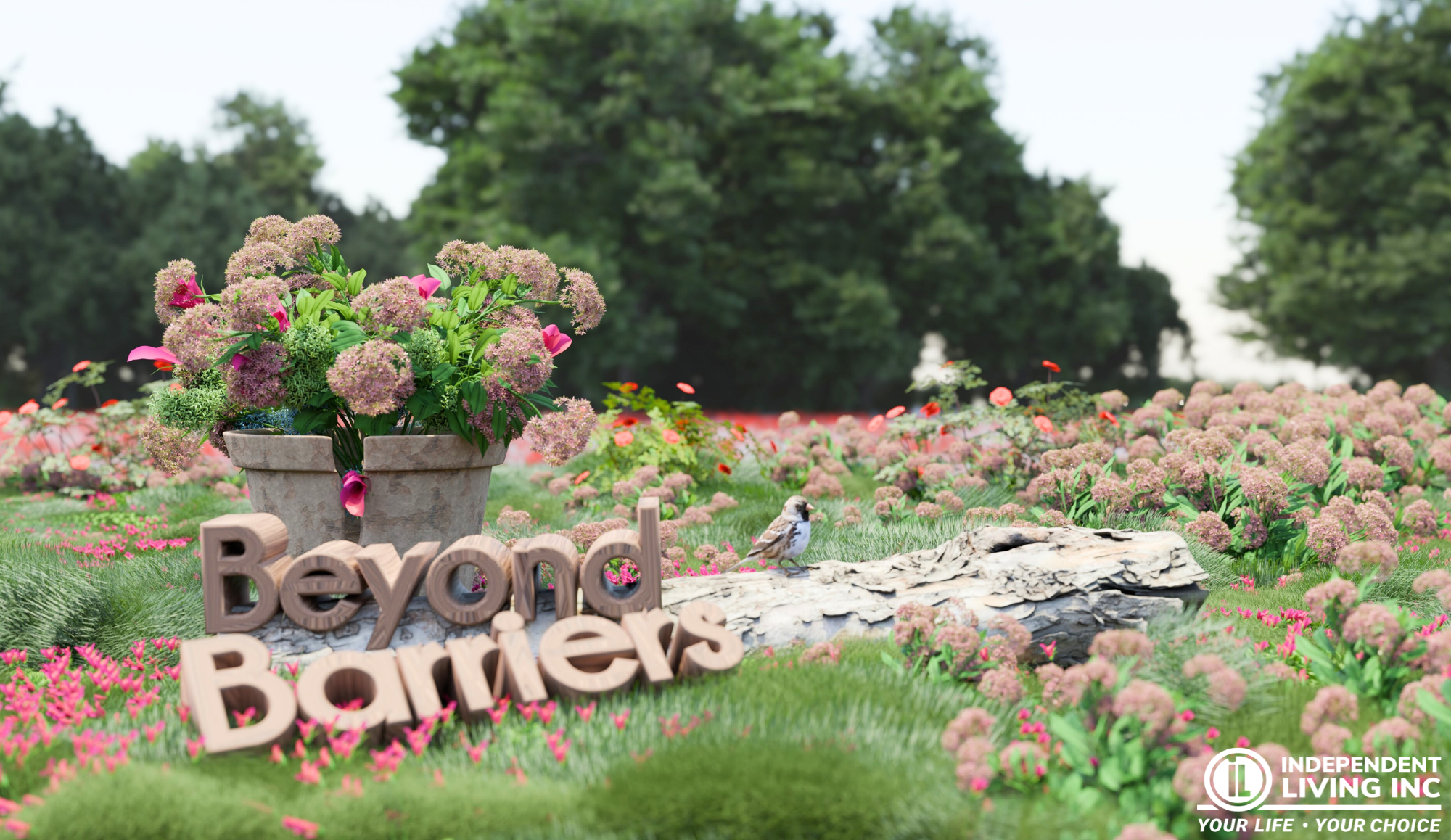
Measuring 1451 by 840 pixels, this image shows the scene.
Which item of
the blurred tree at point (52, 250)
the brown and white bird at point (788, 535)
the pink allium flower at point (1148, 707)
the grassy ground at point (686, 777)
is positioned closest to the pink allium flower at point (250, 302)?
the grassy ground at point (686, 777)

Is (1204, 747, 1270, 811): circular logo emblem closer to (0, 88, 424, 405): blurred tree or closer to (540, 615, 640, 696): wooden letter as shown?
(540, 615, 640, 696): wooden letter

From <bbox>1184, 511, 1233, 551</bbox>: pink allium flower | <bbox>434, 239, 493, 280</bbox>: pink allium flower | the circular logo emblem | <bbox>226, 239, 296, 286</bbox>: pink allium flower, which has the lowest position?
the circular logo emblem

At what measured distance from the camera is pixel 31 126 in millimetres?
23703

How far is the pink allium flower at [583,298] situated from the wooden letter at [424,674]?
2.04 meters

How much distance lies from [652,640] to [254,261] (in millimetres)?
2975

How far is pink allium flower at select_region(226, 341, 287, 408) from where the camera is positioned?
4.57 metres

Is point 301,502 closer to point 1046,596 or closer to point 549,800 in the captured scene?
point 549,800

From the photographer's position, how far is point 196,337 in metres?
4.60

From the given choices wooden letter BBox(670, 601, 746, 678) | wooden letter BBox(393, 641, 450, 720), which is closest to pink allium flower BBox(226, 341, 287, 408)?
wooden letter BBox(393, 641, 450, 720)

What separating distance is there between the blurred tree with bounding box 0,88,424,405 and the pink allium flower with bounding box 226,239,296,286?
18584 millimetres

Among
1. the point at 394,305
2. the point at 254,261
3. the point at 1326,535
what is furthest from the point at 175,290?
the point at 1326,535

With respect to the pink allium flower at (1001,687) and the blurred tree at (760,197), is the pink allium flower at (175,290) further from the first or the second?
the blurred tree at (760,197)

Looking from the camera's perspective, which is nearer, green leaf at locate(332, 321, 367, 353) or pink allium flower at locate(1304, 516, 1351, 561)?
green leaf at locate(332, 321, 367, 353)

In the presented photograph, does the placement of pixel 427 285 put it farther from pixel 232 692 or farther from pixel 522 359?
pixel 232 692
